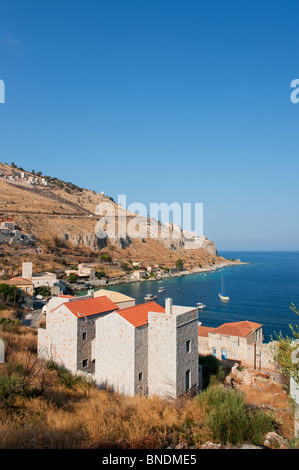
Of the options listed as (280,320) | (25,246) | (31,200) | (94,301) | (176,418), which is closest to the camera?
(176,418)

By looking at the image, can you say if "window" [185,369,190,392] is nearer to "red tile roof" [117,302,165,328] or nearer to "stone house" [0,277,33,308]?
"red tile roof" [117,302,165,328]

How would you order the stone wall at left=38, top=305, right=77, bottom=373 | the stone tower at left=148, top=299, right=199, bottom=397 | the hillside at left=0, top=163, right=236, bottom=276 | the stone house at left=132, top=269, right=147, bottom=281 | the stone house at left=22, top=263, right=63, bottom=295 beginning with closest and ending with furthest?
the stone tower at left=148, top=299, right=199, bottom=397 < the stone wall at left=38, top=305, right=77, bottom=373 < the stone house at left=22, top=263, right=63, bottom=295 < the stone house at left=132, top=269, right=147, bottom=281 < the hillside at left=0, top=163, right=236, bottom=276

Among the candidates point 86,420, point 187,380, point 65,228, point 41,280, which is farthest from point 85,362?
point 65,228

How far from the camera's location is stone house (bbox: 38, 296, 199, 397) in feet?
36.3

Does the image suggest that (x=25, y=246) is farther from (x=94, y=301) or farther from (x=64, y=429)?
(x=64, y=429)

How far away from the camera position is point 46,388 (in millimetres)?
8914

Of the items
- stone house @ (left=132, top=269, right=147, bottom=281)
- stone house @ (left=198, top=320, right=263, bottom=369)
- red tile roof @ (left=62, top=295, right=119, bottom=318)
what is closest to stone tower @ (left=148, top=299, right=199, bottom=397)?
red tile roof @ (left=62, top=295, right=119, bottom=318)

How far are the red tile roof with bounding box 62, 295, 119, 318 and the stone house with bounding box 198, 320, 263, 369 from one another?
999 cm

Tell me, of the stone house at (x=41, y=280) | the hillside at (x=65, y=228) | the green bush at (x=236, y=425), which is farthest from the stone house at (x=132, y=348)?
the hillside at (x=65, y=228)

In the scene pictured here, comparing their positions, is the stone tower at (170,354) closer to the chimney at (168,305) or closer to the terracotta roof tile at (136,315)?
the terracotta roof tile at (136,315)

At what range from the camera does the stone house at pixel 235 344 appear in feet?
65.3

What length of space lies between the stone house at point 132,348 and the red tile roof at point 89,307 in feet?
0.16

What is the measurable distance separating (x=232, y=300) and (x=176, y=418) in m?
41.6
